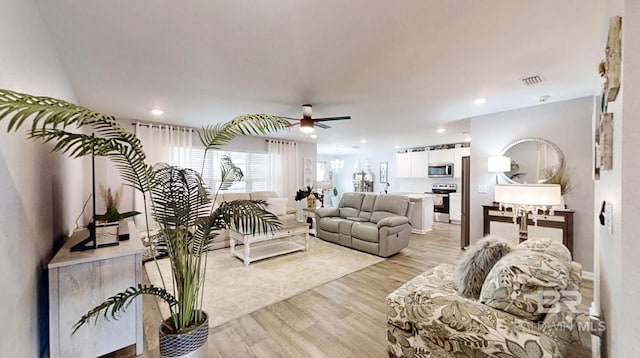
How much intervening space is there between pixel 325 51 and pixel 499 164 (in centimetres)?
343

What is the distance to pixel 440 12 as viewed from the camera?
5.21 ft

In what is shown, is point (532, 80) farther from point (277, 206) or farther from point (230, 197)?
point (230, 197)

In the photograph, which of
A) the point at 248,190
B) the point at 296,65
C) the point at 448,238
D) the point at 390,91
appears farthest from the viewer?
the point at 248,190

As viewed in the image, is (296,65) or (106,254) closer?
(106,254)

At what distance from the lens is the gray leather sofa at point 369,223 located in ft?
13.4

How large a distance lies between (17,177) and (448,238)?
20.1 feet

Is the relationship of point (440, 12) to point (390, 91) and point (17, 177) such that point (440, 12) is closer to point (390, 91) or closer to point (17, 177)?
point (390, 91)

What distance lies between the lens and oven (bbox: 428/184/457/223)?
7145mm

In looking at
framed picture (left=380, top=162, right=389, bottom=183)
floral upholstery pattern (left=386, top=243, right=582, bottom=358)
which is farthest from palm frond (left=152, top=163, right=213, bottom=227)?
framed picture (left=380, top=162, right=389, bottom=183)

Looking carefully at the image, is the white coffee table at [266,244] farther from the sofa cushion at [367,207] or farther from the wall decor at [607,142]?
the wall decor at [607,142]

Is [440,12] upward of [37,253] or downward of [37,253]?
upward

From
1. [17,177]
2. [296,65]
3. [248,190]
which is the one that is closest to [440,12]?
[296,65]

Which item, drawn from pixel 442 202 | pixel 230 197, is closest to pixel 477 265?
pixel 230 197

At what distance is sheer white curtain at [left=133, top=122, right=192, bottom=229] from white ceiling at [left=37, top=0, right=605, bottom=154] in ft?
3.68
